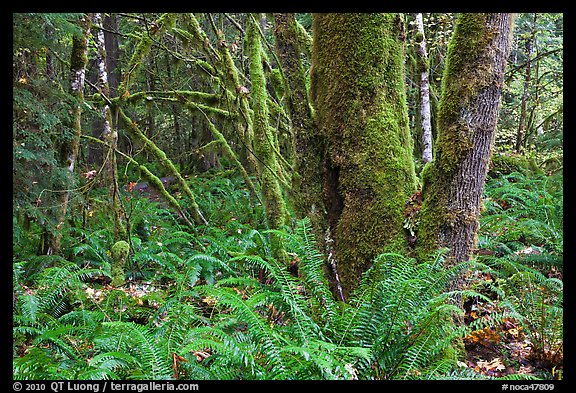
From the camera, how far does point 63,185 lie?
5320mm

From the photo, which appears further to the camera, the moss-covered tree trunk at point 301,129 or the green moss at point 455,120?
the moss-covered tree trunk at point 301,129

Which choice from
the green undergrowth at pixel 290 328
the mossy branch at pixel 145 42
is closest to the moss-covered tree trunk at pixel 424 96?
the green undergrowth at pixel 290 328

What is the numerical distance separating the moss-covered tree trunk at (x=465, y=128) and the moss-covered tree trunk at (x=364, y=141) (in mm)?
349

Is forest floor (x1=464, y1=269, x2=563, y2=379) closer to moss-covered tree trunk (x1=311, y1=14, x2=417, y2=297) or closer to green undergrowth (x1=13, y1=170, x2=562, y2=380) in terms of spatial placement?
green undergrowth (x1=13, y1=170, x2=562, y2=380)

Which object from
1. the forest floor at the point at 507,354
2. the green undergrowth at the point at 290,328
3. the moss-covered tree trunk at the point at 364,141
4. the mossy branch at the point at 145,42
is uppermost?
the mossy branch at the point at 145,42

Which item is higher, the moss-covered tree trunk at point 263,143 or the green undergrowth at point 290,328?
the moss-covered tree trunk at point 263,143

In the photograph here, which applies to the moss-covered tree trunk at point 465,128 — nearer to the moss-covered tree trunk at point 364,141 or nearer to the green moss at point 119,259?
the moss-covered tree trunk at point 364,141

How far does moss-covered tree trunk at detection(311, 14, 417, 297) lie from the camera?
367 cm

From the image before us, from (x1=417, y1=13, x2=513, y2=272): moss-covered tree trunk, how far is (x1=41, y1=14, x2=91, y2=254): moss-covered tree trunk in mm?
4473

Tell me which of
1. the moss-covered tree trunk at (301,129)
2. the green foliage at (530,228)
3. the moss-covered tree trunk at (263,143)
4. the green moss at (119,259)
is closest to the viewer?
the moss-covered tree trunk at (301,129)

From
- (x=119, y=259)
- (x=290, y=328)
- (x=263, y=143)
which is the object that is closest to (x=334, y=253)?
(x=290, y=328)

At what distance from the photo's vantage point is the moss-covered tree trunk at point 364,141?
367 cm
